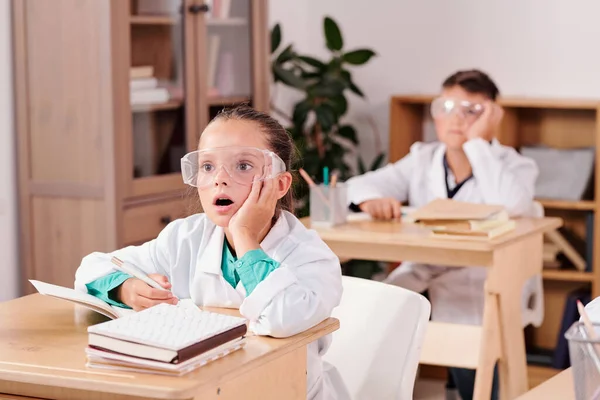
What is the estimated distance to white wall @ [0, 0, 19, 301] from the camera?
3517 mm

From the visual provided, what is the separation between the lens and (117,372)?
1.50 metres

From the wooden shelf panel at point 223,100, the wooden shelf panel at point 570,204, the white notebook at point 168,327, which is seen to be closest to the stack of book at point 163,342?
the white notebook at point 168,327

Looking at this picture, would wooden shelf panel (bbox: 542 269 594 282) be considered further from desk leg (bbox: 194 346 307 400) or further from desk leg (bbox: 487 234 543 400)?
desk leg (bbox: 194 346 307 400)

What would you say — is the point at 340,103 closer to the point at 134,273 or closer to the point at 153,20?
the point at 153,20

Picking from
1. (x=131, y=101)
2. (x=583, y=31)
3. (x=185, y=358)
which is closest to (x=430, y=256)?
(x=131, y=101)

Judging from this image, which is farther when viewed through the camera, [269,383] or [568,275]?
[568,275]

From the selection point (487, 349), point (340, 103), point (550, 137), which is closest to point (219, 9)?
point (340, 103)

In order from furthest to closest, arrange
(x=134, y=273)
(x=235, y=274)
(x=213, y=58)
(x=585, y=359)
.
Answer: (x=213, y=58)
(x=235, y=274)
(x=134, y=273)
(x=585, y=359)

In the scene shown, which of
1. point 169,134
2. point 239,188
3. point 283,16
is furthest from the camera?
point 283,16

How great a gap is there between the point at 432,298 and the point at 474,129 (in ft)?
1.95

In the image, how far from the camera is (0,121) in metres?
3.52

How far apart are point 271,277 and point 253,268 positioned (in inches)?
3.1

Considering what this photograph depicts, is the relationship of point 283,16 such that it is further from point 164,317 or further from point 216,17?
point 164,317

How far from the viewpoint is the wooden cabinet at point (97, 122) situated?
3.41m
